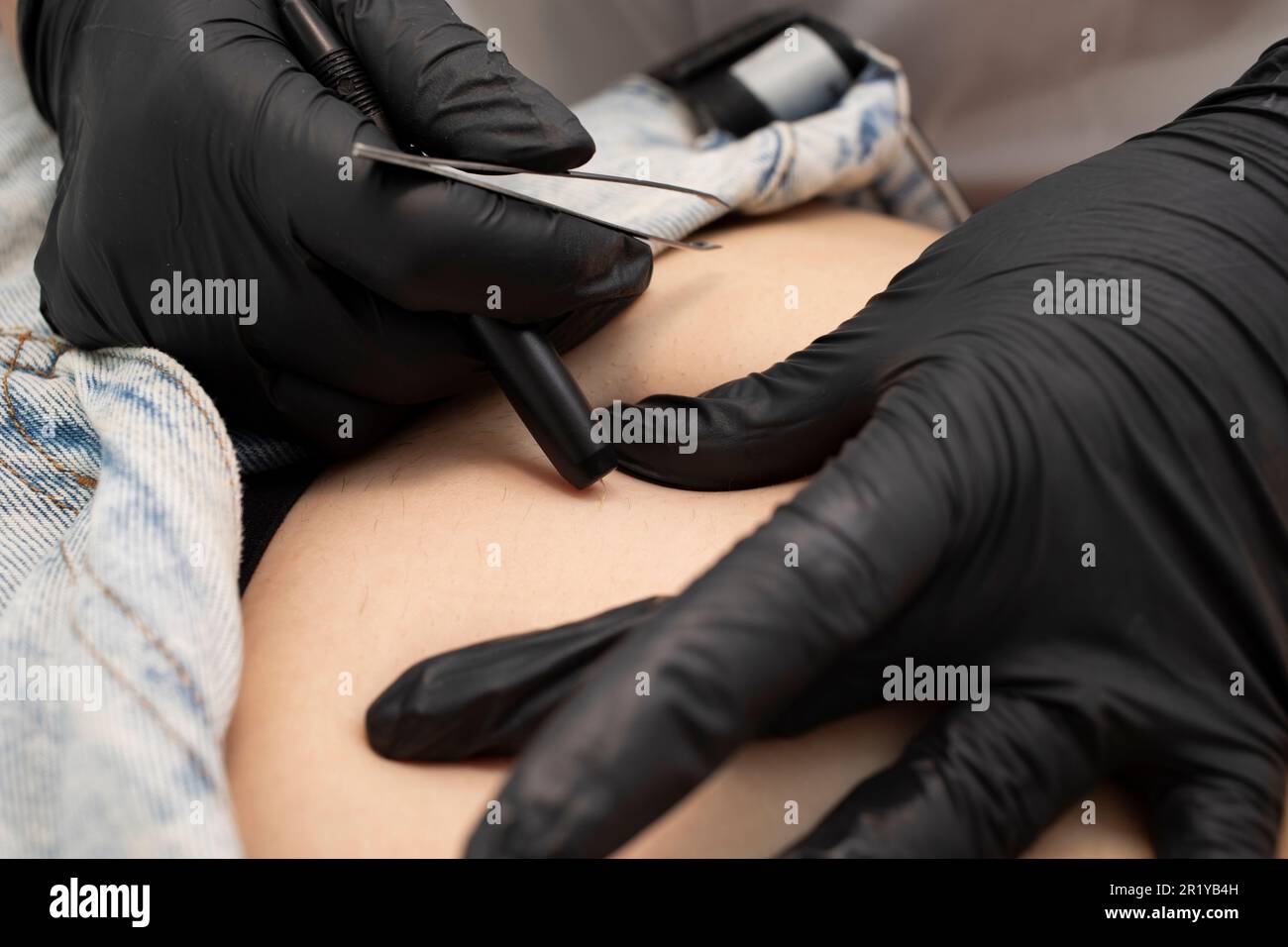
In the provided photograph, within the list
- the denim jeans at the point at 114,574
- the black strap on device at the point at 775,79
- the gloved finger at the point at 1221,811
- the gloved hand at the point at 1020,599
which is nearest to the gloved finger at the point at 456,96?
the denim jeans at the point at 114,574

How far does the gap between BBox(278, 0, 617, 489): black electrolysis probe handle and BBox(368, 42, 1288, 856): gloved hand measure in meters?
0.17

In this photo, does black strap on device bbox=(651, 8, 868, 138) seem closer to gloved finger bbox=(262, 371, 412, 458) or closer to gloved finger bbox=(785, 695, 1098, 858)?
gloved finger bbox=(262, 371, 412, 458)

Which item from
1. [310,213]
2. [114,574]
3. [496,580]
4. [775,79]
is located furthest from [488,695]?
[775,79]

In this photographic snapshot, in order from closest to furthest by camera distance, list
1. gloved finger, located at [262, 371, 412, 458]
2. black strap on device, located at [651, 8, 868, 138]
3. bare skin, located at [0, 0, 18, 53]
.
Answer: gloved finger, located at [262, 371, 412, 458]
bare skin, located at [0, 0, 18, 53]
black strap on device, located at [651, 8, 868, 138]

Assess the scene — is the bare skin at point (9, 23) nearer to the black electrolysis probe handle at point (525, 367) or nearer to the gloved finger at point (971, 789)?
the black electrolysis probe handle at point (525, 367)

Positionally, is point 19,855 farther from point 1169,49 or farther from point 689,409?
point 1169,49

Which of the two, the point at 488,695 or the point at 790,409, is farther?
the point at 790,409

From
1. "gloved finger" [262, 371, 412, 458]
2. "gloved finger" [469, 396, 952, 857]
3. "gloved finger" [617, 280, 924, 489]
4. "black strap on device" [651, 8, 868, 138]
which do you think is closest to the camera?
"gloved finger" [469, 396, 952, 857]

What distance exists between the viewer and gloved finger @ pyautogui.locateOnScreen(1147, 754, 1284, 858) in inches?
21.3

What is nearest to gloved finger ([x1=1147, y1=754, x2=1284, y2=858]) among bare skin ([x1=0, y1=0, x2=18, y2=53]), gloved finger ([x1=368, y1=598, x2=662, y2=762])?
gloved finger ([x1=368, y1=598, x2=662, y2=762])

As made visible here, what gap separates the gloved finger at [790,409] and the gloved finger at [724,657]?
0.54ft

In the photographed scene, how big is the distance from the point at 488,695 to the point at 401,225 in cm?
32

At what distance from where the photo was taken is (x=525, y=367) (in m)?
0.76

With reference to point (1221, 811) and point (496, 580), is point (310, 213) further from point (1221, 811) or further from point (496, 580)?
point (1221, 811)
